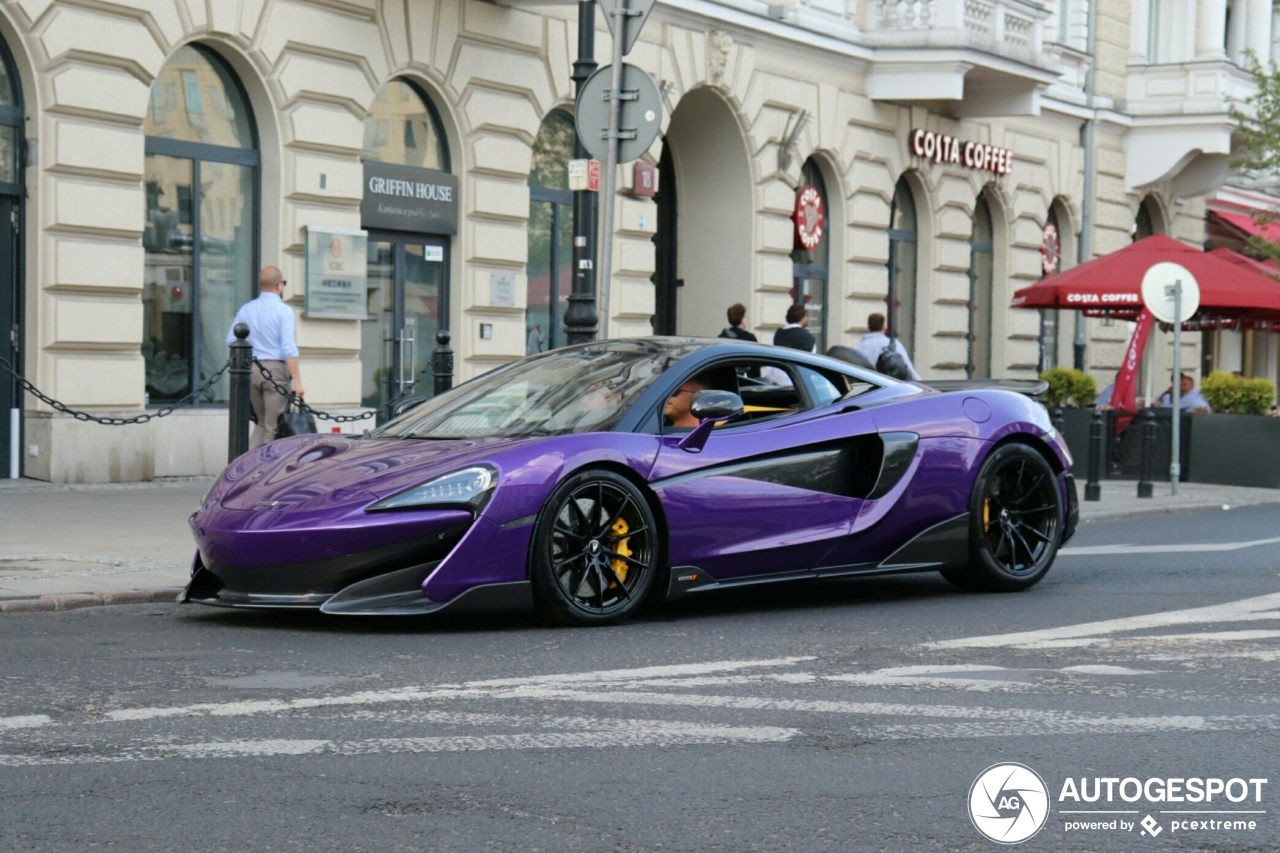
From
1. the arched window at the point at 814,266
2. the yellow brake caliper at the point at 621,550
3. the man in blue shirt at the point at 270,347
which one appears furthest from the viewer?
the arched window at the point at 814,266

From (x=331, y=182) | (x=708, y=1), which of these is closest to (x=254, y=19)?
(x=331, y=182)

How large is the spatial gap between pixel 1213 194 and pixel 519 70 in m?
21.4

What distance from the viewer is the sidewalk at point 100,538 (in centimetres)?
887

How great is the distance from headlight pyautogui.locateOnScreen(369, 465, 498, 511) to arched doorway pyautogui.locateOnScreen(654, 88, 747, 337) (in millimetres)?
16548

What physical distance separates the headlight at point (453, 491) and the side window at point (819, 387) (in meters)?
1.93

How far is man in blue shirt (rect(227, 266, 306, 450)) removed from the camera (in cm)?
1502

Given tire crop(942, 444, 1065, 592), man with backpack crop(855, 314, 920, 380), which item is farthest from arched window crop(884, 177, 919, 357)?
tire crop(942, 444, 1065, 592)

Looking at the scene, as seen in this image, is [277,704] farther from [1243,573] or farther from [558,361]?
[1243,573]

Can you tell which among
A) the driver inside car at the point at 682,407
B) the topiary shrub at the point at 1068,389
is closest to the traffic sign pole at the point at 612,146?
the driver inside car at the point at 682,407

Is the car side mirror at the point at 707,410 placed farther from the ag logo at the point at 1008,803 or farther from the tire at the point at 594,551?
the ag logo at the point at 1008,803

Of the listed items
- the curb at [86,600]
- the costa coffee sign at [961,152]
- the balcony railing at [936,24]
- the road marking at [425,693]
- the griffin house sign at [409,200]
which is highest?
the balcony railing at [936,24]

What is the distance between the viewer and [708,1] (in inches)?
894

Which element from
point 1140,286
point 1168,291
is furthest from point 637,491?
point 1140,286

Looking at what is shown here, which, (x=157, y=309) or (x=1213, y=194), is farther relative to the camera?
(x=1213, y=194)
